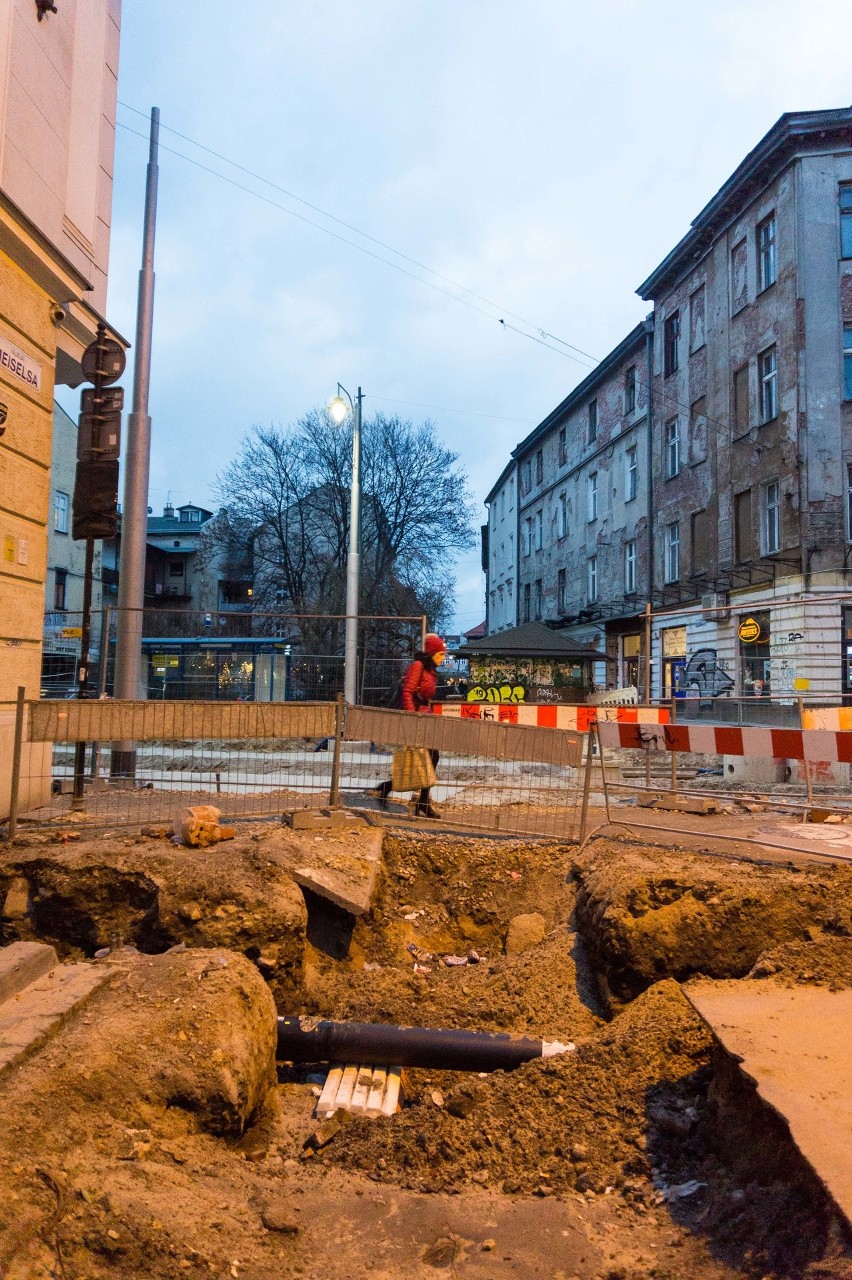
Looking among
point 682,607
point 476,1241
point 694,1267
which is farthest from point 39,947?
point 682,607

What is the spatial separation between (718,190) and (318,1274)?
2939cm

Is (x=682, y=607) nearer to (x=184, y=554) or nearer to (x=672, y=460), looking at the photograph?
(x=672, y=460)

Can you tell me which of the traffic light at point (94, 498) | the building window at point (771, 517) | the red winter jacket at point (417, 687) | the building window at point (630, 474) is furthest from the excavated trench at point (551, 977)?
the building window at point (630, 474)

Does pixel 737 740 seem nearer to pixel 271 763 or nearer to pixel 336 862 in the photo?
pixel 336 862

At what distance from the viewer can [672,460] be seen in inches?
1200

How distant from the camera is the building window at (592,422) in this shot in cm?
3797

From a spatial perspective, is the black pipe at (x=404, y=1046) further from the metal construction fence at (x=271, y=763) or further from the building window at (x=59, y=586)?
the building window at (x=59, y=586)

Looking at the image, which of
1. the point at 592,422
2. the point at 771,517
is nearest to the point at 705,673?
the point at 771,517

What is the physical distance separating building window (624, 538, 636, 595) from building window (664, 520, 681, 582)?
281cm

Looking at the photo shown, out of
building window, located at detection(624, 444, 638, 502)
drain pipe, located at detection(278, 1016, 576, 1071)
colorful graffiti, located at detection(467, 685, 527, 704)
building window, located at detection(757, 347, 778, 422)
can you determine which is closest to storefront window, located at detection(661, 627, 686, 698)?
colorful graffiti, located at detection(467, 685, 527, 704)

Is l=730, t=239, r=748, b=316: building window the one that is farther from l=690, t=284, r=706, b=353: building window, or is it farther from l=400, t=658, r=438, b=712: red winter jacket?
l=400, t=658, r=438, b=712: red winter jacket

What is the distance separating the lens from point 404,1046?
4688mm

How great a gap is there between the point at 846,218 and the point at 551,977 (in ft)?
78.1

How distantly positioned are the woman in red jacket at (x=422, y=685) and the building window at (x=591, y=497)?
97.2ft
